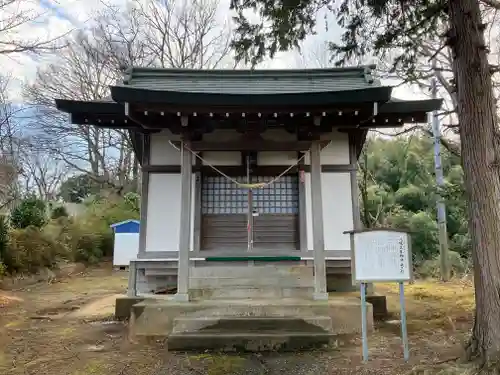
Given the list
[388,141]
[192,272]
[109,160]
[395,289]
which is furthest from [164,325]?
[109,160]

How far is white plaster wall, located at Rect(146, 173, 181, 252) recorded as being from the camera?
6.89 meters

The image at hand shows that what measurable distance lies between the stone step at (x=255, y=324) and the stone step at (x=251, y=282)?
1.02 m

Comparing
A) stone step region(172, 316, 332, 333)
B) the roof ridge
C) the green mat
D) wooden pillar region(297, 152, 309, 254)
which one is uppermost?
the roof ridge

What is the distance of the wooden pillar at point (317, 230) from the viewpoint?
576 centimetres

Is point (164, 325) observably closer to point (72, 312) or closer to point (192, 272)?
point (192, 272)

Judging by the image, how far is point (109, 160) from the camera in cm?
2042

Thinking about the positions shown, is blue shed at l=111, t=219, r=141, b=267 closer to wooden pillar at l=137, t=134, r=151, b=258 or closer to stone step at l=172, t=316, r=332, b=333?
wooden pillar at l=137, t=134, r=151, b=258

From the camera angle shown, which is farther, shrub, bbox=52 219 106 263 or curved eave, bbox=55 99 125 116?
shrub, bbox=52 219 106 263

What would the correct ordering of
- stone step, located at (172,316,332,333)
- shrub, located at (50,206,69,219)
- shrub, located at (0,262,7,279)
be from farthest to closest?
shrub, located at (50,206,69,219)
shrub, located at (0,262,7,279)
stone step, located at (172,316,332,333)

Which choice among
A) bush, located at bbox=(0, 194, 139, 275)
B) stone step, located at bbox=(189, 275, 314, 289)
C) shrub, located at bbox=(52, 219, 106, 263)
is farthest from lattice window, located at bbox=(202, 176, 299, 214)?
shrub, located at bbox=(52, 219, 106, 263)

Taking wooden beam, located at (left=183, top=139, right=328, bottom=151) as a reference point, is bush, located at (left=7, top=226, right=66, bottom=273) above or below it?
below

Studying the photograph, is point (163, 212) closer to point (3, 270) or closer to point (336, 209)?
point (336, 209)

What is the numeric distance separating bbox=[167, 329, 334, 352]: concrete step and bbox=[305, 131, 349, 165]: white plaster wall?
340cm

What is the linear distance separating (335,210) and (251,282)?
2117 mm
